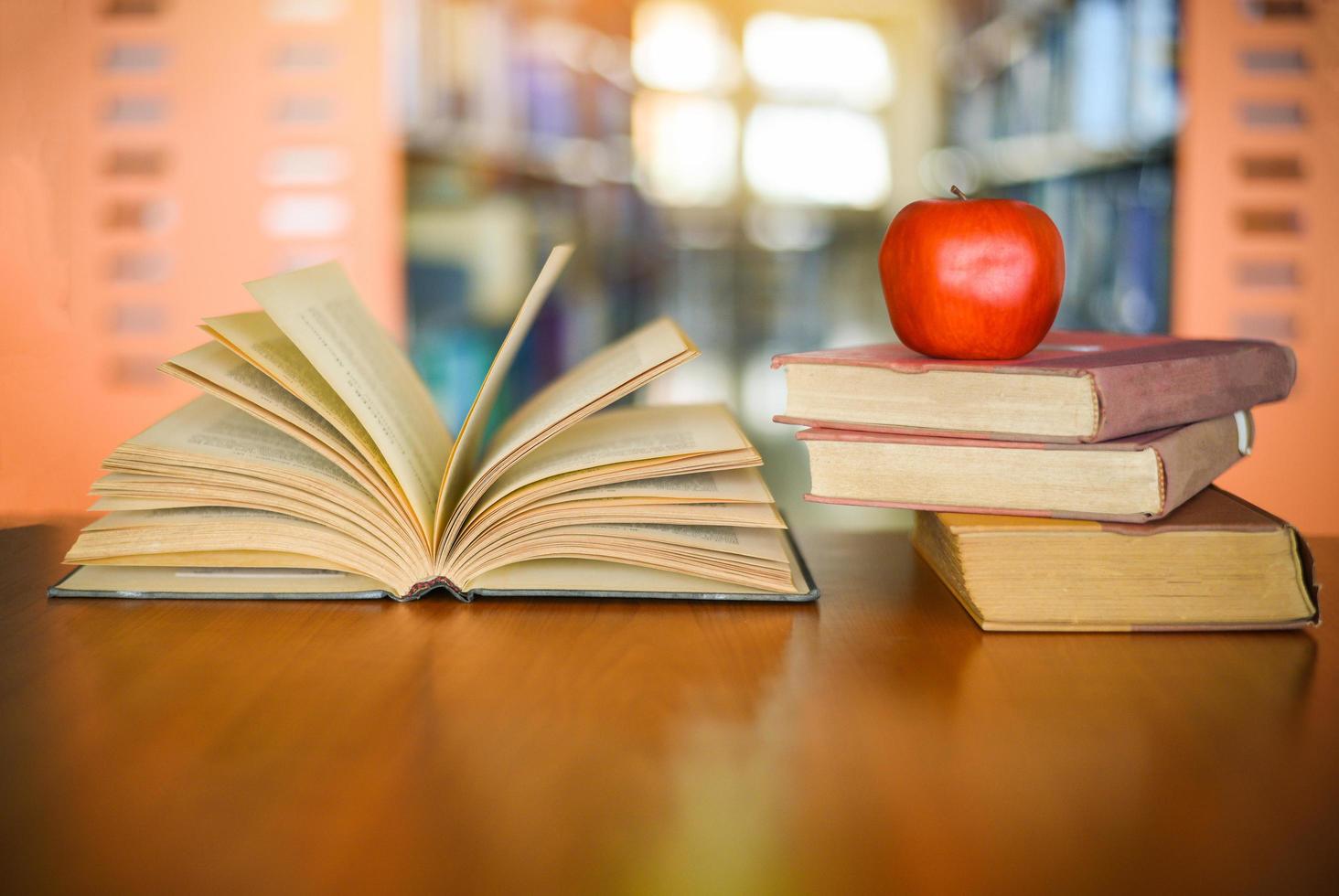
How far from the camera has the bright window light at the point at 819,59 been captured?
5.85 m

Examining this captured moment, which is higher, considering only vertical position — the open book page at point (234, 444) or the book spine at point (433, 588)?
the open book page at point (234, 444)

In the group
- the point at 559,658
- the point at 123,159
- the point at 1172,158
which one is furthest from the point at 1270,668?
the point at 123,159

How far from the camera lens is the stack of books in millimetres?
607

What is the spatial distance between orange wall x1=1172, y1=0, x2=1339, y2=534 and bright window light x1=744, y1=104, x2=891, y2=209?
3.96 metres

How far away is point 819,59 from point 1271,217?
4.30m

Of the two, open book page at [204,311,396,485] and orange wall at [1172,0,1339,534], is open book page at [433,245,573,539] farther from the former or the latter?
orange wall at [1172,0,1339,534]

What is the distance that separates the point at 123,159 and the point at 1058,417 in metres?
1.85

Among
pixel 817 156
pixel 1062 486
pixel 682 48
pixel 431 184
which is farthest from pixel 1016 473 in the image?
pixel 817 156

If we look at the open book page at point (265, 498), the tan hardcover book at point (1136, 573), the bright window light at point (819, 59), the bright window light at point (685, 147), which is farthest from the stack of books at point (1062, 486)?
the bright window light at point (819, 59)

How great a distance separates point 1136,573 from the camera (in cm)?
61

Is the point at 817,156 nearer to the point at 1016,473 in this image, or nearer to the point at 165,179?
the point at 165,179

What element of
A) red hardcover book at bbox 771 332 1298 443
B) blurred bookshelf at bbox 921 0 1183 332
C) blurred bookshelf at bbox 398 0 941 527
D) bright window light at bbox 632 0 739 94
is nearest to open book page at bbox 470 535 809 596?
red hardcover book at bbox 771 332 1298 443

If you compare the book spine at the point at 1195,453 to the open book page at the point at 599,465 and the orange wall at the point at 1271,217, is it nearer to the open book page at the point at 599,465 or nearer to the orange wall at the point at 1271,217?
the open book page at the point at 599,465

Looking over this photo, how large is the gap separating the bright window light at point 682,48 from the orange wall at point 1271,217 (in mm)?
3526
